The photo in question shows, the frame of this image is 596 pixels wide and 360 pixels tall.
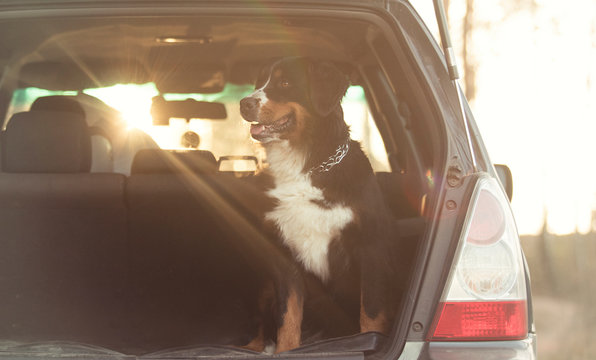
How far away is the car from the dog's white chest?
14 cm

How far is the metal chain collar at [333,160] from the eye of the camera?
3.02 m

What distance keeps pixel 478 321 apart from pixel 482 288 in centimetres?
10

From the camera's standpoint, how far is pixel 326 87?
3.22m

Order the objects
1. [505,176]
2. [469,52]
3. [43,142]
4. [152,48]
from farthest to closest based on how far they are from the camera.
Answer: [469,52] → [152,48] → [43,142] → [505,176]

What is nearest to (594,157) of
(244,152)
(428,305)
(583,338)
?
(583,338)

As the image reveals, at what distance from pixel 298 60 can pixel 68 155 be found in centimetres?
120

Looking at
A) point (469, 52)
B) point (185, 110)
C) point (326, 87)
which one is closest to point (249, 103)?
point (326, 87)

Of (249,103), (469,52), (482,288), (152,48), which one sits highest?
(469,52)

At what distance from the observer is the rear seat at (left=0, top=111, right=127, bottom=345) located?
3.06 metres

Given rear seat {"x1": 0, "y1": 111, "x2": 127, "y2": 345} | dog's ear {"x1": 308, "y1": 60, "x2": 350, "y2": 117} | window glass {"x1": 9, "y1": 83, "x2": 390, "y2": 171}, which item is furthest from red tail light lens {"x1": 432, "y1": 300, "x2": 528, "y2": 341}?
window glass {"x1": 9, "y1": 83, "x2": 390, "y2": 171}

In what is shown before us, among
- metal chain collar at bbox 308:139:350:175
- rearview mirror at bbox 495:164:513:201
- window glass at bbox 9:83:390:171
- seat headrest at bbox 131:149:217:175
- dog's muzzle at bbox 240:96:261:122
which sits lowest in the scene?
rearview mirror at bbox 495:164:513:201

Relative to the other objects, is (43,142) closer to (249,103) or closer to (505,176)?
(249,103)

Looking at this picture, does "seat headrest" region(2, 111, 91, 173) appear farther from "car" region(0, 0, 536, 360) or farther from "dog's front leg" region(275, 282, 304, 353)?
"dog's front leg" region(275, 282, 304, 353)

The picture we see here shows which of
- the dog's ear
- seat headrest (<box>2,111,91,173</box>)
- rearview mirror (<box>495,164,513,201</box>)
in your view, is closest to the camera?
rearview mirror (<box>495,164,513,201</box>)
